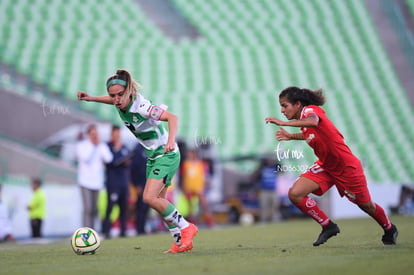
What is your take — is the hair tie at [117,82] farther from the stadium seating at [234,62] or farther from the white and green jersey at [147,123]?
the stadium seating at [234,62]

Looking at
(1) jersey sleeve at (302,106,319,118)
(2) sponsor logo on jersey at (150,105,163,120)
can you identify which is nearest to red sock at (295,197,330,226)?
(1) jersey sleeve at (302,106,319,118)

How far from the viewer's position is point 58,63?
2723 cm

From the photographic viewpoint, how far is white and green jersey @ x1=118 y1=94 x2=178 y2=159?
805 centimetres

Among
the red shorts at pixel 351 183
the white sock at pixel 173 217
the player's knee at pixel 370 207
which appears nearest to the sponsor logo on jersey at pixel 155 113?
the white sock at pixel 173 217

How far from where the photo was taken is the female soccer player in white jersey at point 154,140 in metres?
7.99

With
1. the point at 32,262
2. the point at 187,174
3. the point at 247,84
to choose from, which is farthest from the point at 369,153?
the point at 32,262

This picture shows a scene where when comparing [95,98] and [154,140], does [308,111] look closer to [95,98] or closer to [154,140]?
[154,140]

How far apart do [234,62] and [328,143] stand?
67.6ft

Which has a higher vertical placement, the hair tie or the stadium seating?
the stadium seating

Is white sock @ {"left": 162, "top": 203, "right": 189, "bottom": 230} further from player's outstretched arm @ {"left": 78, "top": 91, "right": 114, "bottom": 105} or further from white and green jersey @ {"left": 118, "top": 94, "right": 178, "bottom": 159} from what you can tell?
player's outstretched arm @ {"left": 78, "top": 91, "right": 114, "bottom": 105}

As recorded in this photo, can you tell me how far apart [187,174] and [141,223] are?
3421 millimetres

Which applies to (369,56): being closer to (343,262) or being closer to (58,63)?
(58,63)

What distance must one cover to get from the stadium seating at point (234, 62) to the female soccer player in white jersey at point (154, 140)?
47.6 feet

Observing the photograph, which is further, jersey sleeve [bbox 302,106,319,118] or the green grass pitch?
jersey sleeve [bbox 302,106,319,118]
